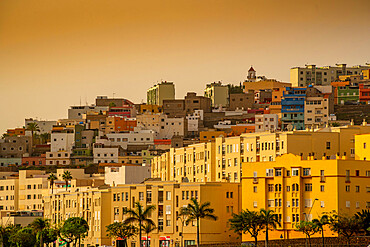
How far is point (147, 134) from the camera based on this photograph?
531 ft

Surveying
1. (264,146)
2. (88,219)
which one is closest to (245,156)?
(264,146)

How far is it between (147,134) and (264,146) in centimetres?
7130

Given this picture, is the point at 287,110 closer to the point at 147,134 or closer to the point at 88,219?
the point at 147,134

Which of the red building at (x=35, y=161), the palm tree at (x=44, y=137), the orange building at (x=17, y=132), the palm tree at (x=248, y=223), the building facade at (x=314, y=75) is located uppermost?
the building facade at (x=314, y=75)

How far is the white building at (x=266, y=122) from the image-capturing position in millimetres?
152125

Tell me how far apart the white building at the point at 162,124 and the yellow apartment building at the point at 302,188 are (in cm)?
8400

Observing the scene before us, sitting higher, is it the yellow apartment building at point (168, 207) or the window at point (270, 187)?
the window at point (270, 187)

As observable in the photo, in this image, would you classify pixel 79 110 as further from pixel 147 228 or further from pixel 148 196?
pixel 147 228

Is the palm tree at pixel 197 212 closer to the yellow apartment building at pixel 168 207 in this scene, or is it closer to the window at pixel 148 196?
the yellow apartment building at pixel 168 207

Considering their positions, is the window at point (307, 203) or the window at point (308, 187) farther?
the window at point (308, 187)

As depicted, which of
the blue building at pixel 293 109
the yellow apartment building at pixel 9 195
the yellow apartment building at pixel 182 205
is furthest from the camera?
the blue building at pixel 293 109

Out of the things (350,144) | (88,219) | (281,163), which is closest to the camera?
(281,163)

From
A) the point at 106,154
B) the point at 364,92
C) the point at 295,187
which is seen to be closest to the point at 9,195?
the point at 106,154

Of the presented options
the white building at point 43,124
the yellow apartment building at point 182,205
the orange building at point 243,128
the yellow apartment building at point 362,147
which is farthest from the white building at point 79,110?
the yellow apartment building at point 362,147
